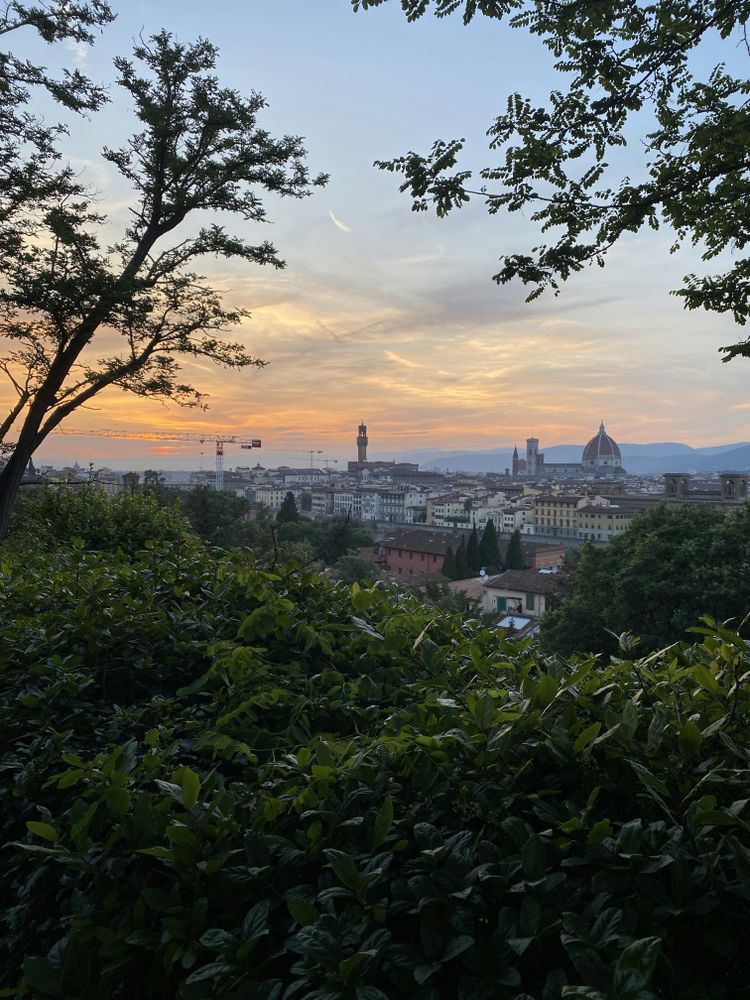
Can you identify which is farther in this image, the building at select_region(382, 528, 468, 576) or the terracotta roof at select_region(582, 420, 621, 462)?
the terracotta roof at select_region(582, 420, 621, 462)

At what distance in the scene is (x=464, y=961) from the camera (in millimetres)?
1026

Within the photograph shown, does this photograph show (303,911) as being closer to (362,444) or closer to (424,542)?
(424,542)

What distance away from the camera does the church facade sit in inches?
5505

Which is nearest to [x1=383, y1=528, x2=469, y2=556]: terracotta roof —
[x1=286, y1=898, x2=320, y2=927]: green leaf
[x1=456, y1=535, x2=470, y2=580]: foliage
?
[x1=456, y1=535, x2=470, y2=580]: foliage

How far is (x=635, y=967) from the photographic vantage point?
35.1 inches

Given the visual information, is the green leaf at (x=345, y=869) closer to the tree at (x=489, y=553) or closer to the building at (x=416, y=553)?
the tree at (x=489, y=553)

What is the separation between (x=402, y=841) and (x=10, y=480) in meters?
9.54

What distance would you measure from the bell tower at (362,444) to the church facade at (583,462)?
105ft

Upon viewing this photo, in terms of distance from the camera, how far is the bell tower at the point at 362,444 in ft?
390

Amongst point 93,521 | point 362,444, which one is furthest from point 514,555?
point 362,444

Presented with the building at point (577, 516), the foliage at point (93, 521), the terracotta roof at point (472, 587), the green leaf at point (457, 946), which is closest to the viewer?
the green leaf at point (457, 946)

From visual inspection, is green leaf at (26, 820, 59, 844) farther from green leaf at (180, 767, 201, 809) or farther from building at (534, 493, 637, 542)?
building at (534, 493, 637, 542)

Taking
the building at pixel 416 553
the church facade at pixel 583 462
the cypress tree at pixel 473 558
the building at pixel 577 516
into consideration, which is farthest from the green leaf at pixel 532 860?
the church facade at pixel 583 462

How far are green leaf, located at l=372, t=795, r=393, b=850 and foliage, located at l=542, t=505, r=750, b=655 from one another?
1483 centimetres
